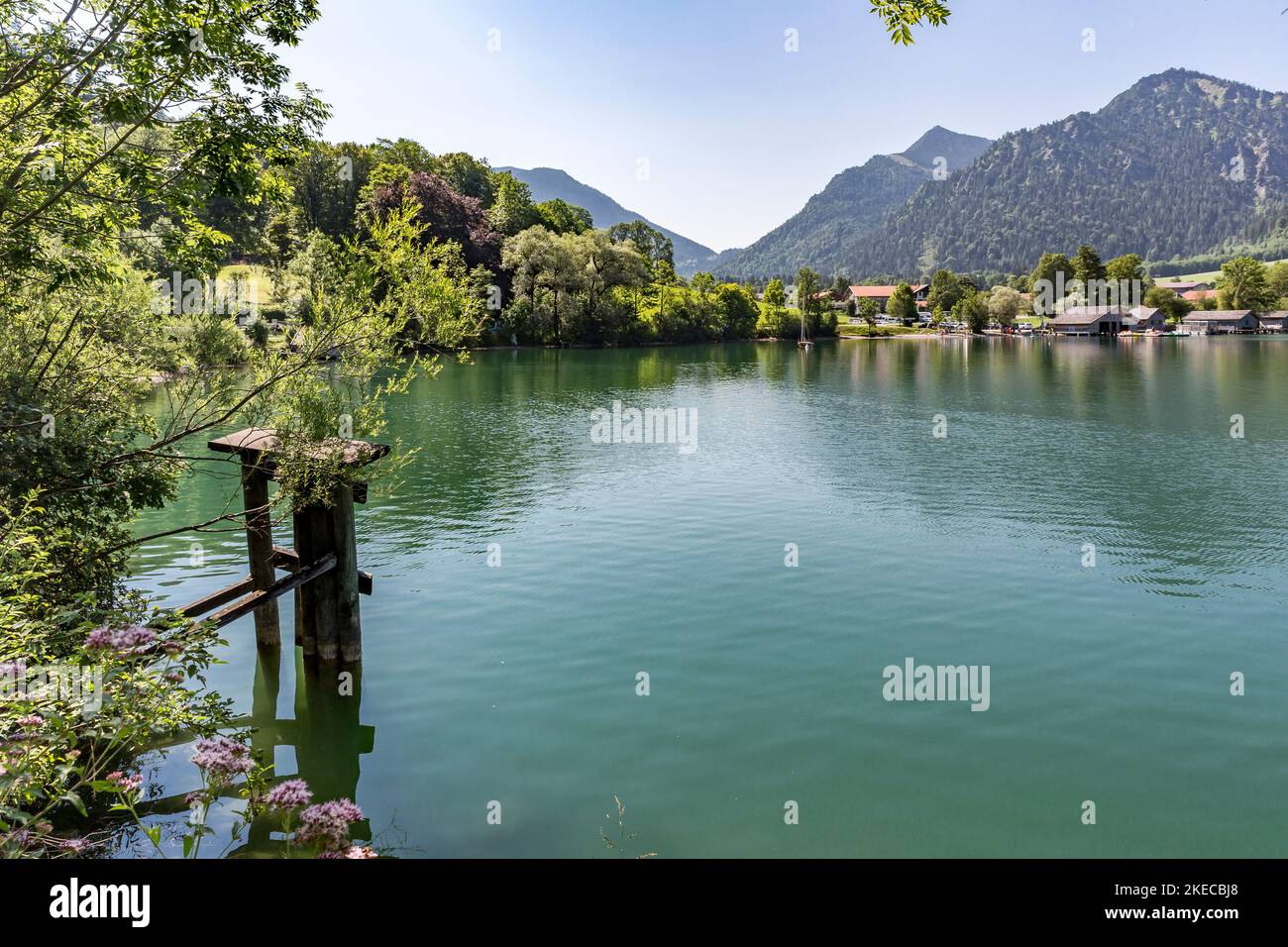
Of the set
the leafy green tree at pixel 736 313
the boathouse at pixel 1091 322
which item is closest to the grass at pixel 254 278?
the leafy green tree at pixel 736 313

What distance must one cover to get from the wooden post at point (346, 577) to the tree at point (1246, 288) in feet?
770

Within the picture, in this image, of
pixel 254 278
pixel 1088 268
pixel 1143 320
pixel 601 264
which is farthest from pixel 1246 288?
pixel 254 278

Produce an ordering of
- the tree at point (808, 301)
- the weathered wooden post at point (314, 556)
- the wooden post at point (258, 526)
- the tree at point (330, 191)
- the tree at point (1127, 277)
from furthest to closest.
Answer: the tree at point (1127, 277) < the tree at point (808, 301) < the tree at point (330, 191) < the wooden post at point (258, 526) < the weathered wooden post at point (314, 556)

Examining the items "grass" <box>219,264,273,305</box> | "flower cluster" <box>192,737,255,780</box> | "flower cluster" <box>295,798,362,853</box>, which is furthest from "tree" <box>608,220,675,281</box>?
"flower cluster" <box>295,798,362,853</box>

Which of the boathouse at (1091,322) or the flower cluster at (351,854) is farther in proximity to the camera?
the boathouse at (1091,322)

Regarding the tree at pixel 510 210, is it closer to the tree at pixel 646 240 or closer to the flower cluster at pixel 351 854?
the tree at pixel 646 240

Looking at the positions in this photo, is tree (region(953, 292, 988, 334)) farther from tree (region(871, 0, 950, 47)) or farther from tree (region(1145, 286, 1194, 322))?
tree (region(871, 0, 950, 47))

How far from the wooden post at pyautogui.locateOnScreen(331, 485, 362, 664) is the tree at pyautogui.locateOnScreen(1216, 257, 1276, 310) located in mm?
234807

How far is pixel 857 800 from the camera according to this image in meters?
9.96

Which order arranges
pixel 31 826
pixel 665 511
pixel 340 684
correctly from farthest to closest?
pixel 665 511 < pixel 340 684 < pixel 31 826

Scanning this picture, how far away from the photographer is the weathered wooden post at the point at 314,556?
36.3 ft
